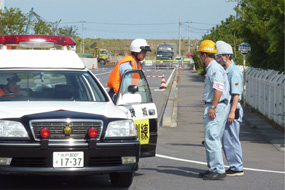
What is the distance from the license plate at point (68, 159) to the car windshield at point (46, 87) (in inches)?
53.8

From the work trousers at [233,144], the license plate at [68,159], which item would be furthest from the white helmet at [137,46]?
the license plate at [68,159]

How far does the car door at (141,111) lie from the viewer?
29.8ft

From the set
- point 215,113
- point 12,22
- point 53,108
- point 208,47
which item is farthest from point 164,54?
point 53,108

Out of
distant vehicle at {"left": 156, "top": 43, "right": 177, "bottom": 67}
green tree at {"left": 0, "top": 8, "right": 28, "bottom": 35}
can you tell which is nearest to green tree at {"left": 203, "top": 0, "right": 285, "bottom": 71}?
green tree at {"left": 0, "top": 8, "right": 28, "bottom": 35}

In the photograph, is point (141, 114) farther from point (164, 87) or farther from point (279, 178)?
point (164, 87)

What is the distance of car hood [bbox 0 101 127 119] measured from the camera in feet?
25.8

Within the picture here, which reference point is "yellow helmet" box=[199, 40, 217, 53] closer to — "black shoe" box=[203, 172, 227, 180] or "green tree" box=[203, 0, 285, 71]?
"black shoe" box=[203, 172, 227, 180]

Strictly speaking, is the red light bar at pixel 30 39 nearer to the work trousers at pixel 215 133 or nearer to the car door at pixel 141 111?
the car door at pixel 141 111

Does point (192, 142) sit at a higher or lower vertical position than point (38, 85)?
lower

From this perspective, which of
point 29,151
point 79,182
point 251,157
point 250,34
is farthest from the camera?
point 250,34

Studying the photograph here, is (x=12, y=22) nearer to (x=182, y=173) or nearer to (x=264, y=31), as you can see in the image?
(x=264, y=31)

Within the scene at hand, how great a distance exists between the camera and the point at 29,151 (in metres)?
7.57

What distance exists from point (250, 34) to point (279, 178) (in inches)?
518

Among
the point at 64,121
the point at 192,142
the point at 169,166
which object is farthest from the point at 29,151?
the point at 192,142
